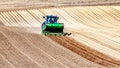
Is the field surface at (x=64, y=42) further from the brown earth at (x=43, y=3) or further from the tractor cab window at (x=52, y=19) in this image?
the brown earth at (x=43, y=3)

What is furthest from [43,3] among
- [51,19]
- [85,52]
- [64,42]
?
[85,52]

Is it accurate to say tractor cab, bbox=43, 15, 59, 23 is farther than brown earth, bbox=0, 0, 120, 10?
No

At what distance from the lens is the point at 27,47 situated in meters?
25.2

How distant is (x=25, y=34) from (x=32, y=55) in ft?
21.8

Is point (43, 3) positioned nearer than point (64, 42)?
No

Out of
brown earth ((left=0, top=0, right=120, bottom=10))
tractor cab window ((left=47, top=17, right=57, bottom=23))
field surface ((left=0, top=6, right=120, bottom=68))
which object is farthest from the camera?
brown earth ((left=0, top=0, right=120, bottom=10))

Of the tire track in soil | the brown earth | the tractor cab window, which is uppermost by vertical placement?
the tire track in soil

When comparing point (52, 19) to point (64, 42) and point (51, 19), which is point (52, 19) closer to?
point (51, 19)

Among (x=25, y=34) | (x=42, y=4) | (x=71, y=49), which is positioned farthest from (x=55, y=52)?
(x=42, y=4)

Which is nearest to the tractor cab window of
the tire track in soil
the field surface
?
the field surface

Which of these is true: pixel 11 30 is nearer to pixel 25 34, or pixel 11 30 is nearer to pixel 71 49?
pixel 25 34

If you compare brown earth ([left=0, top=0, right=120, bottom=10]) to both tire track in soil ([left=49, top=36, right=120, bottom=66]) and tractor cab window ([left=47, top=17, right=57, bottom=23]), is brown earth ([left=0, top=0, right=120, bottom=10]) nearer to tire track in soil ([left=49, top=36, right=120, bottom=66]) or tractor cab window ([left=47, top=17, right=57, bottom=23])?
tractor cab window ([left=47, top=17, right=57, bottom=23])

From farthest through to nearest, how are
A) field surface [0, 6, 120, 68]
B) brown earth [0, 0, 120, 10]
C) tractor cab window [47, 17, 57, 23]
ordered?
1. brown earth [0, 0, 120, 10]
2. tractor cab window [47, 17, 57, 23]
3. field surface [0, 6, 120, 68]

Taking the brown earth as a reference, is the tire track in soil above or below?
above
